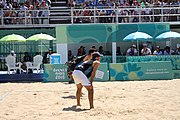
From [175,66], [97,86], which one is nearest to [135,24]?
[175,66]

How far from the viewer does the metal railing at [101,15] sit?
76.5 ft

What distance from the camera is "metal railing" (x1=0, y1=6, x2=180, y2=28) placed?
23.3 metres

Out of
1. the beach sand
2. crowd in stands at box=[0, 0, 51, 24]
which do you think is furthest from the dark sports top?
crowd in stands at box=[0, 0, 51, 24]

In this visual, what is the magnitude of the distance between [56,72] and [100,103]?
7514 mm

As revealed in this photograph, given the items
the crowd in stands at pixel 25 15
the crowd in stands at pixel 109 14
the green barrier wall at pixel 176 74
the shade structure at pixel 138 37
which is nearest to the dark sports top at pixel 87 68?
the green barrier wall at pixel 176 74

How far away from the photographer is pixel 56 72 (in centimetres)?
1878

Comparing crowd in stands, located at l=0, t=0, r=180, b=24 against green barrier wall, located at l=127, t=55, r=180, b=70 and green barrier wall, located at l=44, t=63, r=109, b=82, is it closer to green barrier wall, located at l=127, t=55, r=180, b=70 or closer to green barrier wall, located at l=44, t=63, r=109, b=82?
green barrier wall, located at l=127, t=55, r=180, b=70

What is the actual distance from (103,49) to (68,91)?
10348 mm

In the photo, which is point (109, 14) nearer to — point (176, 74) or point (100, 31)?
point (100, 31)

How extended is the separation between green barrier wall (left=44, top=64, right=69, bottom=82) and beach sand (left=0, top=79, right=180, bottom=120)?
271 centimetres

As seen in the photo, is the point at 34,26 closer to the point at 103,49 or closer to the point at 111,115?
the point at 103,49

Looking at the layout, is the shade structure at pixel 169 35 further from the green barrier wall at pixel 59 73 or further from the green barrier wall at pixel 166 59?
the green barrier wall at pixel 59 73

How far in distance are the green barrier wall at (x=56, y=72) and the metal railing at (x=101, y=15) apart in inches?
198

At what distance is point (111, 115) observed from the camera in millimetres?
9500
